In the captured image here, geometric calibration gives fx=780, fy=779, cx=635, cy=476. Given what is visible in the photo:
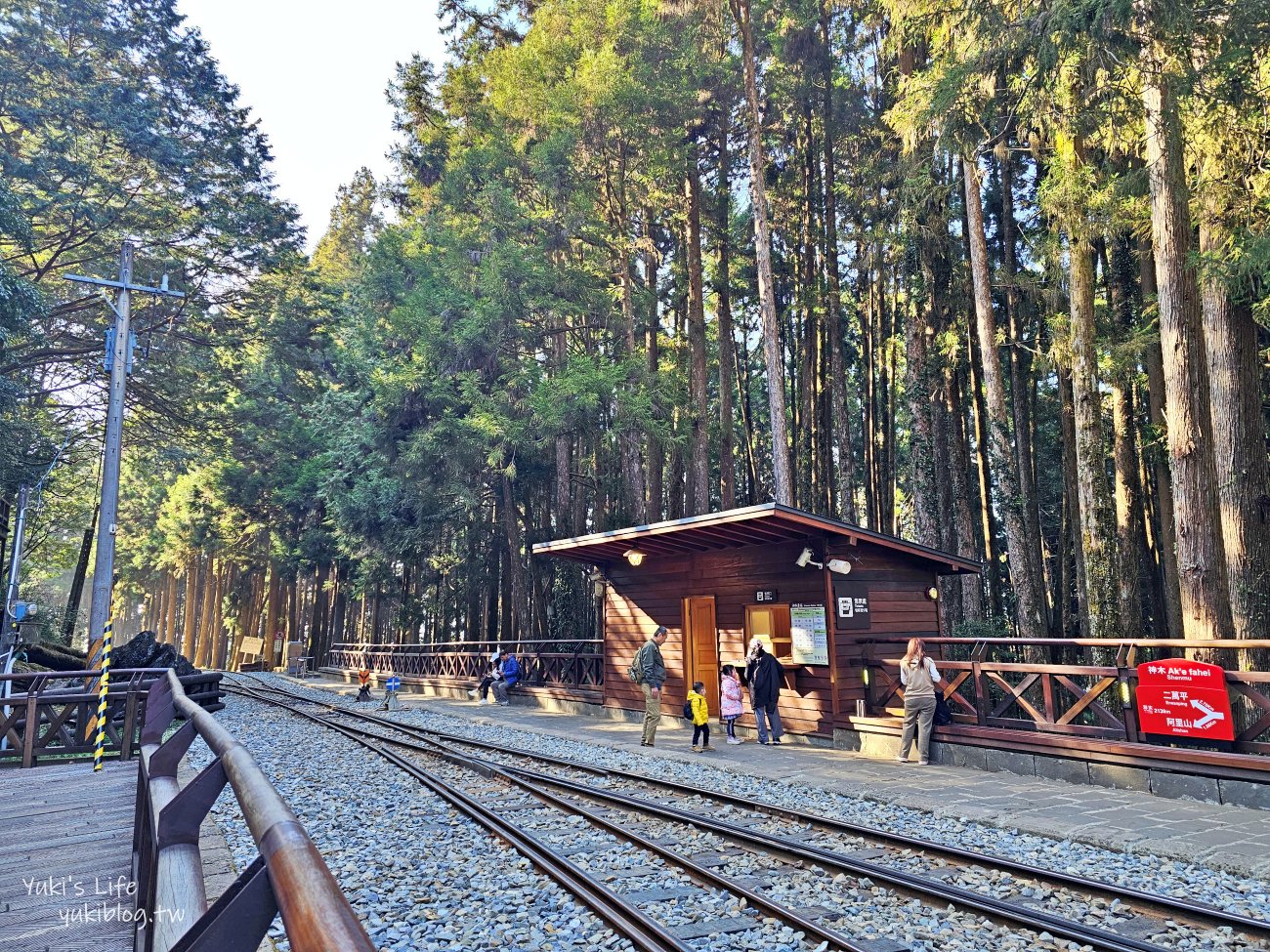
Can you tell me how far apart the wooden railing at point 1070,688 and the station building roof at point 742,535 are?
59.2 inches

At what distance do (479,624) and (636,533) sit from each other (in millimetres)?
18715

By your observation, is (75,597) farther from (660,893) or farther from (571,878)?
(660,893)

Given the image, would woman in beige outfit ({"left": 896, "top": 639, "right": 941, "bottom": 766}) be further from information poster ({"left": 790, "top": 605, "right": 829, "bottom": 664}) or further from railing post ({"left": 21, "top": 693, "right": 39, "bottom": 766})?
railing post ({"left": 21, "top": 693, "right": 39, "bottom": 766})

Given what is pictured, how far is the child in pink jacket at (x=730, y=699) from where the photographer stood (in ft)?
42.1

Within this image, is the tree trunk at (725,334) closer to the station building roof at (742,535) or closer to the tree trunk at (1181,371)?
the station building roof at (742,535)

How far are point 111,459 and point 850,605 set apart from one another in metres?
13.7

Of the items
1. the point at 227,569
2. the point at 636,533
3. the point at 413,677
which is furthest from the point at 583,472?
the point at 227,569

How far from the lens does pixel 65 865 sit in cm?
477

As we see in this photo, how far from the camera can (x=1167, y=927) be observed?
4.78 metres

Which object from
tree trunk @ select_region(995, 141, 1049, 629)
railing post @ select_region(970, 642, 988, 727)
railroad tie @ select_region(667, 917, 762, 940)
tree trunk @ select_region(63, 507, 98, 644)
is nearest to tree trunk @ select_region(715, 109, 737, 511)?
tree trunk @ select_region(995, 141, 1049, 629)

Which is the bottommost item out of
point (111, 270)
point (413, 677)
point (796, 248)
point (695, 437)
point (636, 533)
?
point (413, 677)

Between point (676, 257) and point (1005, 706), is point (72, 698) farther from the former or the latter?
point (676, 257)

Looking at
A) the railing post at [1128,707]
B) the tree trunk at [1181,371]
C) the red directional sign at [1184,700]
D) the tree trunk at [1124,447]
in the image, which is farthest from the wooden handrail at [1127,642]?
the tree trunk at [1124,447]

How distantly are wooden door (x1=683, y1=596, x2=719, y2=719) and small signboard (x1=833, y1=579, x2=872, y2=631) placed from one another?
2.93m
